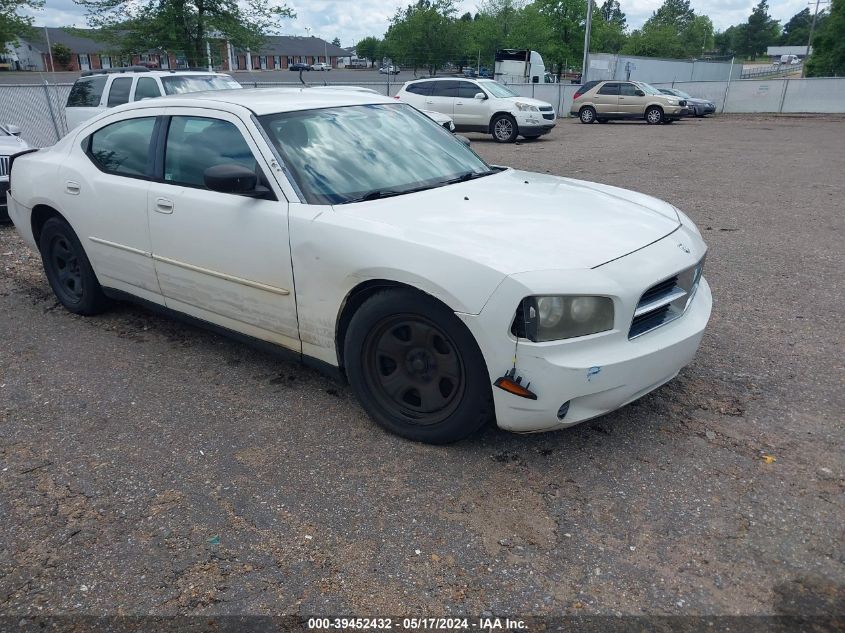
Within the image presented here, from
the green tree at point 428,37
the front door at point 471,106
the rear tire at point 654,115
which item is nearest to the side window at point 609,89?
the rear tire at point 654,115

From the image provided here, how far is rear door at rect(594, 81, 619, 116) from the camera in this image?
26281mm

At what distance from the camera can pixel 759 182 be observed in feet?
37.4

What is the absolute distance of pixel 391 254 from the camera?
295 cm

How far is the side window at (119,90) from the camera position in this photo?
11789 mm

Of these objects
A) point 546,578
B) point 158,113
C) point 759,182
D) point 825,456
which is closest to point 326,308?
point 546,578

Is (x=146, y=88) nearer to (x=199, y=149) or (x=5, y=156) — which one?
(x=5, y=156)

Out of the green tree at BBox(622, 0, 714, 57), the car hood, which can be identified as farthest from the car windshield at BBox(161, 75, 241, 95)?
the green tree at BBox(622, 0, 714, 57)

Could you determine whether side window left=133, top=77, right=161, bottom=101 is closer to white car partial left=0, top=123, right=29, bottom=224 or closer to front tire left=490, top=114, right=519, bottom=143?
white car partial left=0, top=123, right=29, bottom=224

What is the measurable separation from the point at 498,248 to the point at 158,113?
8.42 feet

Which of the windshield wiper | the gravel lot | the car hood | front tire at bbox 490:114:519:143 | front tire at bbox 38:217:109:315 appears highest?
the windshield wiper

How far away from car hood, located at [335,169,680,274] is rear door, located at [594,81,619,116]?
24519 mm

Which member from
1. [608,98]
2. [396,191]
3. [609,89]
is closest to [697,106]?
[609,89]

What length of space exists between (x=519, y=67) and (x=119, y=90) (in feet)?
101

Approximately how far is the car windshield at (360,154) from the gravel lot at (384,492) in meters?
1.20
